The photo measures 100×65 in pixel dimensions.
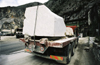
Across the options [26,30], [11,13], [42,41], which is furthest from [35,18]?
[11,13]

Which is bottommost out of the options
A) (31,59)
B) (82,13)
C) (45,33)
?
(31,59)

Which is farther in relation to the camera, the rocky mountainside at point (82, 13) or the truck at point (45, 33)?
the rocky mountainside at point (82, 13)

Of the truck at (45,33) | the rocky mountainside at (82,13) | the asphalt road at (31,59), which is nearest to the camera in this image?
the truck at (45,33)

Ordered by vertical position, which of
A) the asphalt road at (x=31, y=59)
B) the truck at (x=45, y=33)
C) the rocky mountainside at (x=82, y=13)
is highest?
the rocky mountainside at (x=82, y=13)

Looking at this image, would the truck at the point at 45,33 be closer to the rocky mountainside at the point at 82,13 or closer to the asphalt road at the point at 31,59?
the asphalt road at the point at 31,59

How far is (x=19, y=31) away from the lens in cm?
1919

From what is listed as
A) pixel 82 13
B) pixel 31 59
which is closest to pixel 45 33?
pixel 31 59

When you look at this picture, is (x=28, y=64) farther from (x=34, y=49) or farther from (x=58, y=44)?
(x=58, y=44)

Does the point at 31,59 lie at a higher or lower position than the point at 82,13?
lower

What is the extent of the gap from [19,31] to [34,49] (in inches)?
684

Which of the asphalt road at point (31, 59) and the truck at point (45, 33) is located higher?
the truck at point (45, 33)

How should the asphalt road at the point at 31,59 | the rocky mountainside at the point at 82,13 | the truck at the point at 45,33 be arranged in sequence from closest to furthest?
the truck at the point at 45,33 → the asphalt road at the point at 31,59 → the rocky mountainside at the point at 82,13

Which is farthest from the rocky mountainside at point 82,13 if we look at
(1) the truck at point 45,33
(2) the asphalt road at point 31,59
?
(1) the truck at point 45,33

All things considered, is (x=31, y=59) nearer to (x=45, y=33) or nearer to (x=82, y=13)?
(x=45, y=33)
